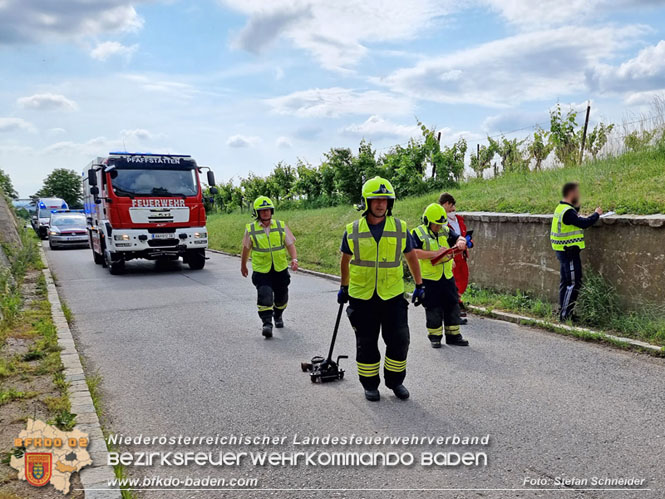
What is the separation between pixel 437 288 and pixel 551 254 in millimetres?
2480

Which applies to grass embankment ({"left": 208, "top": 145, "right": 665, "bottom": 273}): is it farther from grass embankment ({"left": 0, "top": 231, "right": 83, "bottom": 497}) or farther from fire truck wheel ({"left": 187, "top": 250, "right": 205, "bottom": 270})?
grass embankment ({"left": 0, "top": 231, "right": 83, "bottom": 497})

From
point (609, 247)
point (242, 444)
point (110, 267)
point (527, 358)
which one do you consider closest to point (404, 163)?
point (110, 267)

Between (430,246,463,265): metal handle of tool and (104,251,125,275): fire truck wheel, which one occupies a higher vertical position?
(430,246,463,265): metal handle of tool

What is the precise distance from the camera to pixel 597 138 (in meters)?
13.3

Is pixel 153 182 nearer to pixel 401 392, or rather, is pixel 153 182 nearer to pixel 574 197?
pixel 574 197

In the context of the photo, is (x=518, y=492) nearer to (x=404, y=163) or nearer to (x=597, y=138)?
(x=597, y=138)

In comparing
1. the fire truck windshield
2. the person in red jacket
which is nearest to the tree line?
the fire truck windshield

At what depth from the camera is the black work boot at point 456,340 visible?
664 centimetres

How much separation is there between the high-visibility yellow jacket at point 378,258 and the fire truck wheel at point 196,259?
1091 centimetres

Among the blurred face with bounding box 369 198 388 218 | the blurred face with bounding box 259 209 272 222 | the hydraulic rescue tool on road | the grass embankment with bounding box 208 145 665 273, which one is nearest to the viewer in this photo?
the blurred face with bounding box 369 198 388 218

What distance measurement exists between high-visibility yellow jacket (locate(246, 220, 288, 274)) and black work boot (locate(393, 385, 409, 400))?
3.04m

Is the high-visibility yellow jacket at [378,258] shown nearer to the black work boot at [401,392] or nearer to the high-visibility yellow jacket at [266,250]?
the black work boot at [401,392]

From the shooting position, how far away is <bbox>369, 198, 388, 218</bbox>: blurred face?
4.61m

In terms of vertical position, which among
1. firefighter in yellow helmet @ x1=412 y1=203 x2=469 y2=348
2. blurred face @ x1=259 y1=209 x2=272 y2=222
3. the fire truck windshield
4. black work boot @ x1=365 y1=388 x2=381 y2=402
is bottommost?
black work boot @ x1=365 y1=388 x2=381 y2=402
